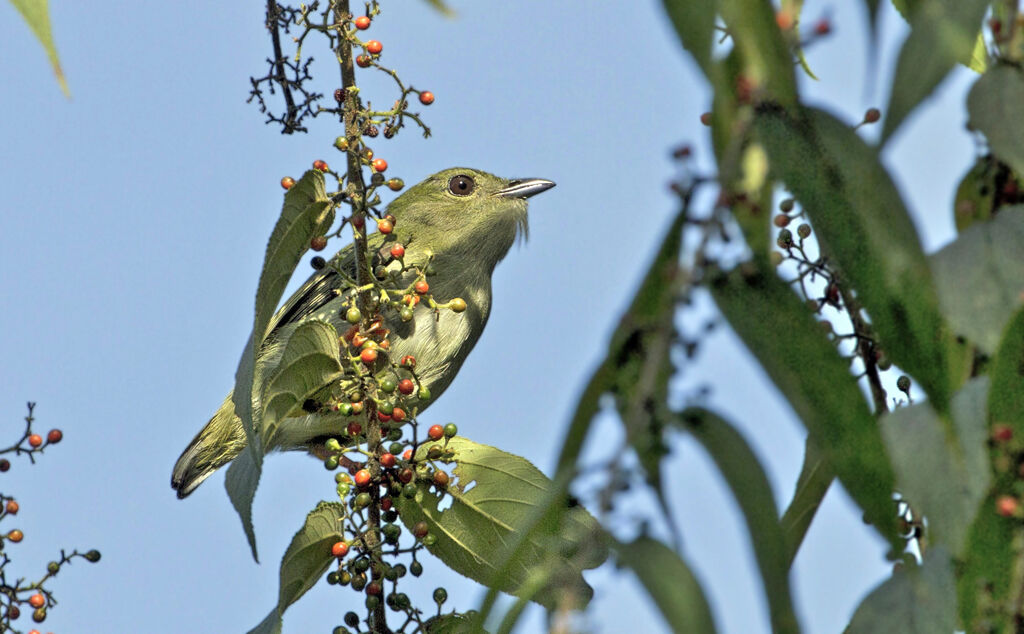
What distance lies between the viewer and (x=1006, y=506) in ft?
4.85

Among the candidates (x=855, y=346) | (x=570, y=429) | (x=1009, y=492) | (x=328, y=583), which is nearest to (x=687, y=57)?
(x=570, y=429)

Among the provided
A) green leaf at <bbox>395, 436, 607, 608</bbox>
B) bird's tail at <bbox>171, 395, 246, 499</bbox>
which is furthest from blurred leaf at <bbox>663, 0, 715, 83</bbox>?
bird's tail at <bbox>171, 395, 246, 499</bbox>

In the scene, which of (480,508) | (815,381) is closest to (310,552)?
(480,508)

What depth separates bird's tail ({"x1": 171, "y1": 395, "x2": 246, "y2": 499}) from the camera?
5.91m

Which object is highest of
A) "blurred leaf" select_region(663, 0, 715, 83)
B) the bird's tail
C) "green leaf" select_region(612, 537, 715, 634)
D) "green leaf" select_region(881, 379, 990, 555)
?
the bird's tail

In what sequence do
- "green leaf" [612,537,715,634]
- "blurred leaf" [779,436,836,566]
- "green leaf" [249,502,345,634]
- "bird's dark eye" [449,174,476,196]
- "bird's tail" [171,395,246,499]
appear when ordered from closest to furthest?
1. "green leaf" [612,537,715,634]
2. "blurred leaf" [779,436,836,566]
3. "green leaf" [249,502,345,634]
4. "bird's tail" [171,395,246,499]
5. "bird's dark eye" [449,174,476,196]

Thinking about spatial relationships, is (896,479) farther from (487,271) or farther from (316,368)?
(487,271)

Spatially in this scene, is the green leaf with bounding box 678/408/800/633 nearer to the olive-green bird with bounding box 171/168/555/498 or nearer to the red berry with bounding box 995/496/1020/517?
the red berry with bounding box 995/496/1020/517

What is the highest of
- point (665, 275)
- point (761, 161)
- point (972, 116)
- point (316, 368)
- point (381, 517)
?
point (316, 368)

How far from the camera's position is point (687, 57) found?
4.17 ft

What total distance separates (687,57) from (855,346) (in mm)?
1059

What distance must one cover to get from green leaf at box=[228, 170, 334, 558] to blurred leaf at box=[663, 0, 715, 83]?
1.20 m

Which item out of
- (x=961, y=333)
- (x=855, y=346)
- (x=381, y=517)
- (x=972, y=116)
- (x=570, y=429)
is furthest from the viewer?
(x=381, y=517)

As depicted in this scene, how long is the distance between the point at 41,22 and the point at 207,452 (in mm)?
4898
